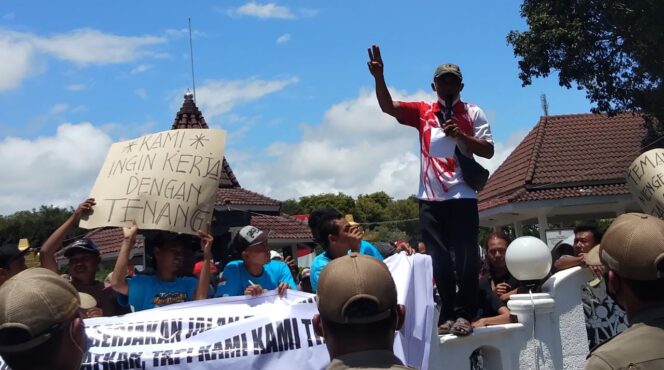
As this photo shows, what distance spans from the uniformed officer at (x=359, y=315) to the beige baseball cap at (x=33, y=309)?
0.78 meters

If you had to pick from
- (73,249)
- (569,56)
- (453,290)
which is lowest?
(453,290)

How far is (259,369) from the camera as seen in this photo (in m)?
4.34

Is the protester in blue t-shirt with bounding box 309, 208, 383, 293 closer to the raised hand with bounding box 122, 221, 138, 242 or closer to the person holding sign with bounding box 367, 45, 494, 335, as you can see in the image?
the person holding sign with bounding box 367, 45, 494, 335

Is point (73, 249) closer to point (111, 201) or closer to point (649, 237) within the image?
point (111, 201)

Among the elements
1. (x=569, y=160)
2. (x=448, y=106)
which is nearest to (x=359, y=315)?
(x=448, y=106)

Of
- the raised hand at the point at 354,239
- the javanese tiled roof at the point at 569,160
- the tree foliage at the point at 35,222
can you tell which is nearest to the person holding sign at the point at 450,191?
the raised hand at the point at 354,239

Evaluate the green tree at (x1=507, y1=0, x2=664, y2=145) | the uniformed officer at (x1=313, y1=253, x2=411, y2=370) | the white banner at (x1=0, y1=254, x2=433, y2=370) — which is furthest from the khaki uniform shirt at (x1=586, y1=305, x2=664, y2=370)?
the green tree at (x1=507, y1=0, x2=664, y2=145)

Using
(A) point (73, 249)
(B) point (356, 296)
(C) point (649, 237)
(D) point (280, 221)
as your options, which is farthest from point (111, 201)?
(D) point (280, 221)

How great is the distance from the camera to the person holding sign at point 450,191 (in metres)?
5.04

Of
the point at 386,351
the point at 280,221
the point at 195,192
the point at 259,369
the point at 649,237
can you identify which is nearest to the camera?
the point at 386,351

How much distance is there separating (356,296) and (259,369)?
7.28 feet

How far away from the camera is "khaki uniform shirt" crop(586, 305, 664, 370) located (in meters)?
2.40

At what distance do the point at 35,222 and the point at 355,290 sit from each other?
2321 inches

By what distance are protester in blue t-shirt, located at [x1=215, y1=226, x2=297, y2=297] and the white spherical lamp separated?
60.5 inches
